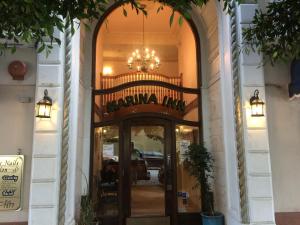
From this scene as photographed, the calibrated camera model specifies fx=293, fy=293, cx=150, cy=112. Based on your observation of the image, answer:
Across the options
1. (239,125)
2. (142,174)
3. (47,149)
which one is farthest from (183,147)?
(47,149)

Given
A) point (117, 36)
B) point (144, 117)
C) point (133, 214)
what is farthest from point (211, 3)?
point (133, 214)

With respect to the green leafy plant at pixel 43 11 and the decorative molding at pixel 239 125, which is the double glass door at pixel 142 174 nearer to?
the decorative molding at pixel 239 125

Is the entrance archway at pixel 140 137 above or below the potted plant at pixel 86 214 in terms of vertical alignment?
above

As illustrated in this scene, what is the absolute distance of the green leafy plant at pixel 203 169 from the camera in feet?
17.4

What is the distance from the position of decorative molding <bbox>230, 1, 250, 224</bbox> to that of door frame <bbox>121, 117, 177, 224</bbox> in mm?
1672

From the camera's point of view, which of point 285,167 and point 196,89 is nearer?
point 285,167

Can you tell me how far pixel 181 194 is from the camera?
18.5 feet

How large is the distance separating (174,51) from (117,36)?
1.68m

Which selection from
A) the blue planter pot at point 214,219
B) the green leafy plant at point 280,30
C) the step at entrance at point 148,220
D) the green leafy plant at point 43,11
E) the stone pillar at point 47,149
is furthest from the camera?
the step at entrance at point 148,220

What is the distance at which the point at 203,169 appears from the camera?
210 inches

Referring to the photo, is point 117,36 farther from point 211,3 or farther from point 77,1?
point 77,1

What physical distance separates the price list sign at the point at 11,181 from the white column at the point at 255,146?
330 centimetres

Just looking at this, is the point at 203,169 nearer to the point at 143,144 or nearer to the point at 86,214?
the point at 143,144

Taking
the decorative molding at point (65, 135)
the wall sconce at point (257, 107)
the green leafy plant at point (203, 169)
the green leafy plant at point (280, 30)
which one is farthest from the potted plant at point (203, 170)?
the decorative molding at point (65, 135)
